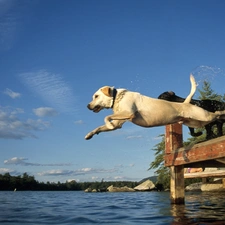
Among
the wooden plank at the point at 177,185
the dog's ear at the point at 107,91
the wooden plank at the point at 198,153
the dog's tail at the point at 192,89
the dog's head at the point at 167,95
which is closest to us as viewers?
the wooden plank at the point at 198,153

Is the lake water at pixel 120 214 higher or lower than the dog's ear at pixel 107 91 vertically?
lower

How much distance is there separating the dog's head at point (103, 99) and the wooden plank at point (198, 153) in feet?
8.19

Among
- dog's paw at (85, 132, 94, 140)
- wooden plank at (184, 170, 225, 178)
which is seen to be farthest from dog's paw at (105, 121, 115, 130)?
wooden plank at (184, 170, 225, 178)

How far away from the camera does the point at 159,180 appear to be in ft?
133

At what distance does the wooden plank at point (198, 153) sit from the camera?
7.11m

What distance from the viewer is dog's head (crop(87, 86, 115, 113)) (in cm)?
747

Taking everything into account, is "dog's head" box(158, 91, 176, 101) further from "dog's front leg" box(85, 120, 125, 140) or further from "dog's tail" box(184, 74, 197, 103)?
"dog's front leg" box(85, 120, 125, 140)

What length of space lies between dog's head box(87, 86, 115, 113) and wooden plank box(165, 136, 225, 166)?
2.50 meters

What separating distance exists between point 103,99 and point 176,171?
395 cm

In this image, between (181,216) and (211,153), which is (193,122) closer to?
(211,153)

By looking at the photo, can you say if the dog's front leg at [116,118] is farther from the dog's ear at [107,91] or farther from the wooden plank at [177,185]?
the wooden plank at [177,185]

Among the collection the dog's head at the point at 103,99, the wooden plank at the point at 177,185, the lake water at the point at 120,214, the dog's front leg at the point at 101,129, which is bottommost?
the lake water at the point at 120,214

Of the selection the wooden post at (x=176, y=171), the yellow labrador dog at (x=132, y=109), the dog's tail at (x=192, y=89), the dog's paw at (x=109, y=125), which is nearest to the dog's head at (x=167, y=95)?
the dog's tail at (x=192, y=89)

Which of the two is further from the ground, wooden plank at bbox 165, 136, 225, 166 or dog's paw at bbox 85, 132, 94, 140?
dog's paw at bbox 85, 132, 94, 140
